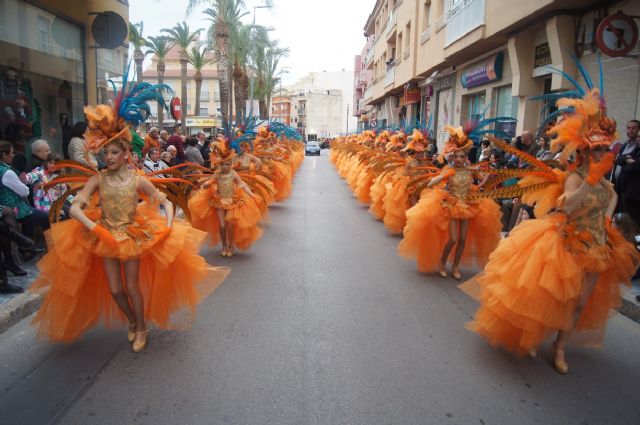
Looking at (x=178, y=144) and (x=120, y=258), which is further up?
(x=178, y=144)

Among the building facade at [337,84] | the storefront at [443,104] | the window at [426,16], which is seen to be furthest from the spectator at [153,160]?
the building facade at [337,84]

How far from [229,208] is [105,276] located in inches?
Answer: 130

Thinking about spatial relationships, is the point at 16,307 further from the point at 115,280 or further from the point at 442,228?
the point at 442,228

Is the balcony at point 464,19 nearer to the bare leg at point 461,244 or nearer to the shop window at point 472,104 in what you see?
the shop window at point 472,104

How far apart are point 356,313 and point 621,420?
2.59 metres

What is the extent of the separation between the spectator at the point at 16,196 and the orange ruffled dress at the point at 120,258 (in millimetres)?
2498

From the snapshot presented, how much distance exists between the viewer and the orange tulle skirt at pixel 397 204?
931cm

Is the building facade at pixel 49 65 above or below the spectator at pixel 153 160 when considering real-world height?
above

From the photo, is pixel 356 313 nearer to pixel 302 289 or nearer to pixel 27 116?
pixel 302 289

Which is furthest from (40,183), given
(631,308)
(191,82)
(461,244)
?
(191,82)

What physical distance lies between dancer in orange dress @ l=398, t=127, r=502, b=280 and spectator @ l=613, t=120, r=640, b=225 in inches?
76.6

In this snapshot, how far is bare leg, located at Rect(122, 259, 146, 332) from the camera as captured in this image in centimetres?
411

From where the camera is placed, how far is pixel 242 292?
19.7 feet

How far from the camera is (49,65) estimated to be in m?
11.8
